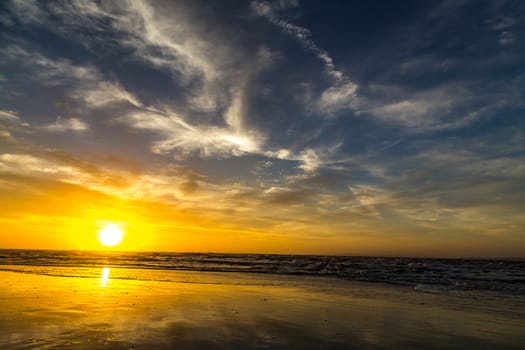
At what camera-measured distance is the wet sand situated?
8.16 meters

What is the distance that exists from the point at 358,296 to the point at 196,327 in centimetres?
1104

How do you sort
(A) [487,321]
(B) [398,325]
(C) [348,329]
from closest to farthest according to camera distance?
(C) [348,329]
(B) [398,325]
(A) [487,321]

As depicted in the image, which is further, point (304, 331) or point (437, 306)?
point (437, 306)

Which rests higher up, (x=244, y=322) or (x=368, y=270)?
(x=244, y=322)

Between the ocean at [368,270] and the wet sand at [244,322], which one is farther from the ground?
the wet sand at [244,322]

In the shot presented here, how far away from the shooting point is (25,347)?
7.18 meters

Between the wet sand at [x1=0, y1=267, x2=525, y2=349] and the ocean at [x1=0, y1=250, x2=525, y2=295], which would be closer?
the wet sand at [x1=0, y1=267, x2=525, y2=349]

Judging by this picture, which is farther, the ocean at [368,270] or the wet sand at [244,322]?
Answer: the ocean at [368,270]

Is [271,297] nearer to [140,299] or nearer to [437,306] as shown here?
[140,299]

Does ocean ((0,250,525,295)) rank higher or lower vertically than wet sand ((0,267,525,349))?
lower

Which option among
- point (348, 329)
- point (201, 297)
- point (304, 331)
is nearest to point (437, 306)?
point (348, 329)

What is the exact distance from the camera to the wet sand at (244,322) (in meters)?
8.16

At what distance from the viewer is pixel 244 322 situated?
10484mm

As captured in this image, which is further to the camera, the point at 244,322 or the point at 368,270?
the point at 368,270
